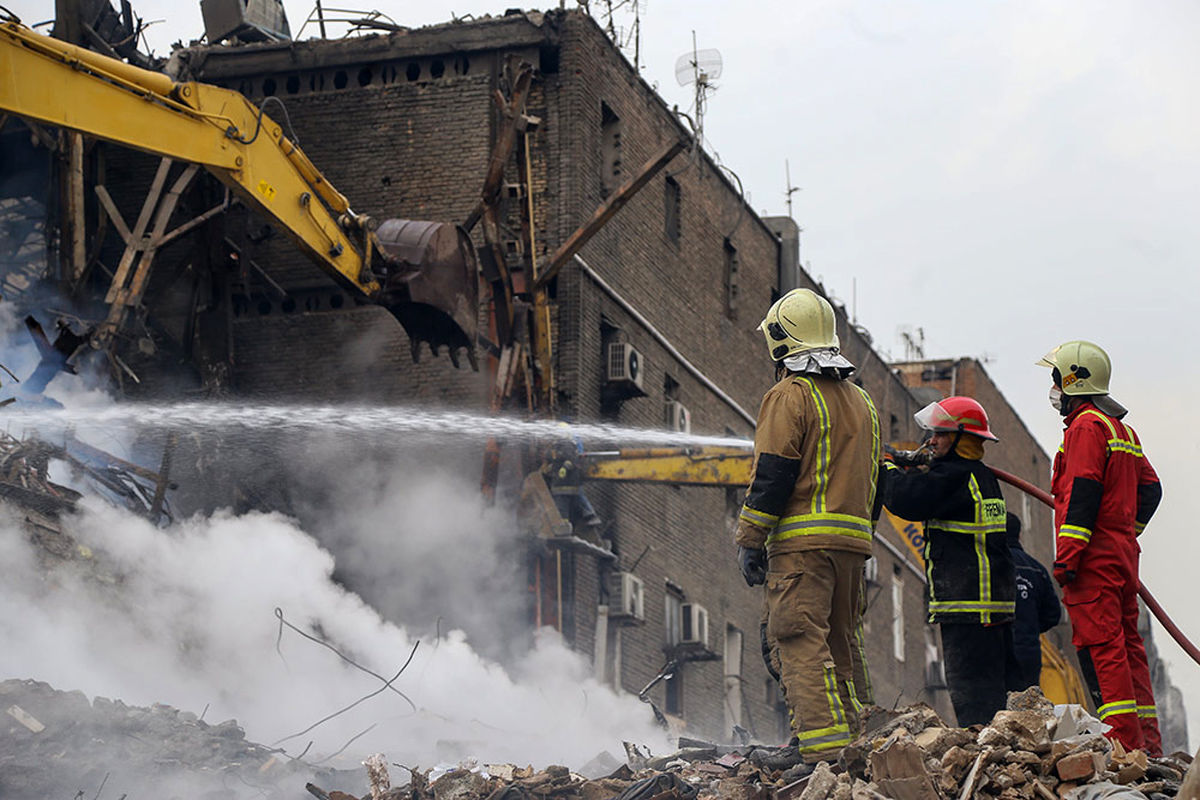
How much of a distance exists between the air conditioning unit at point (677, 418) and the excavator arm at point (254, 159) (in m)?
7.07

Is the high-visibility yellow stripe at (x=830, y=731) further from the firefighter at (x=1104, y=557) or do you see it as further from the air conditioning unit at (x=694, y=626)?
the air conditioning unit at (x=694, y=626)

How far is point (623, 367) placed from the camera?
1931 centimetres

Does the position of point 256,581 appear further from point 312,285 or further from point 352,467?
point 312,285

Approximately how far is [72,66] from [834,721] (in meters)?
8.31

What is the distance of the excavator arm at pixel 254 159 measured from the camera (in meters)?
11.7

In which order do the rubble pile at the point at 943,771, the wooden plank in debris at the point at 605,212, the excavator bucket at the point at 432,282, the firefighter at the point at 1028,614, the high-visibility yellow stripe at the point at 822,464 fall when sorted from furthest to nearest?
the wooden plank in debris at the point at 605,212 < the excavator bucket at the point at 432,282 < the firefighter at the point at 1028,614 < the high-visibility yellow stripe at the point at 822,464 < the rubble pile at the point at 943,771

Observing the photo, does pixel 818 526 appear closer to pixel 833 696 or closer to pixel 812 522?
pixel 812 522

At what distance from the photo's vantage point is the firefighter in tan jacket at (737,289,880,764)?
6.25 m

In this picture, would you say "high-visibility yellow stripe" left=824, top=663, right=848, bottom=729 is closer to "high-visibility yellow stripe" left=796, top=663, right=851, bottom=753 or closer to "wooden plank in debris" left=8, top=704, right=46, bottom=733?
"high-visibility yellow stripe" left=796, top=663, right=851, bottom=753

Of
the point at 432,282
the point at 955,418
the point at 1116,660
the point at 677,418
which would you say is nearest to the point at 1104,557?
the point at 1116,660

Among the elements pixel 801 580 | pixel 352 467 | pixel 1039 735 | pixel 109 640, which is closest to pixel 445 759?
pixel 109 640

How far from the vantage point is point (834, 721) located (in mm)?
6215

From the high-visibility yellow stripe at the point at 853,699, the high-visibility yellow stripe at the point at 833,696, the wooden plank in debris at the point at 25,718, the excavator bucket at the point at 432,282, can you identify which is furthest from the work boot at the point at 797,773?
the excavator bucket at the point at 432,282

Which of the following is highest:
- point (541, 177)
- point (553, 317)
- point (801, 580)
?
point (541, 177)
